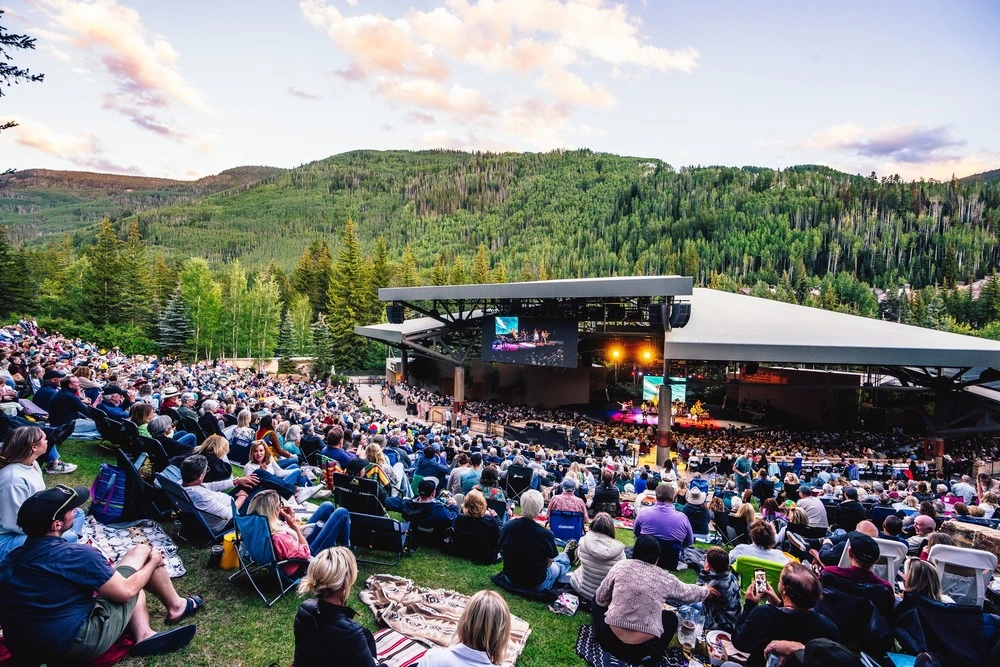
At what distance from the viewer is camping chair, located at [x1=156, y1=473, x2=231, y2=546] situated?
4578 millimetres

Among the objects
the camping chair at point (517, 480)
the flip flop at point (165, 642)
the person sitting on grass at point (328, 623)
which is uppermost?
the person sitting on grass at point (328, 623)

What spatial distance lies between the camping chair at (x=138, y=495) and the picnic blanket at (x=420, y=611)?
2557mm

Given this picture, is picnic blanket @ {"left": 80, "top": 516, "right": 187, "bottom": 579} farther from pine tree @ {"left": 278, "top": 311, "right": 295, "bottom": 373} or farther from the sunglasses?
pine tree @ {"left": 278, "top": 311, "right": 295, "bottom": 373}

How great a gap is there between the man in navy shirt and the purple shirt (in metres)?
4.53

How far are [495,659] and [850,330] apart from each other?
20.6 m

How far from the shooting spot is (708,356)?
16578 mm

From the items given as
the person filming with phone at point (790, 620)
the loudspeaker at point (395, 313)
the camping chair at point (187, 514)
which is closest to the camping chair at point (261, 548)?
the camping chair at point (187, 514)

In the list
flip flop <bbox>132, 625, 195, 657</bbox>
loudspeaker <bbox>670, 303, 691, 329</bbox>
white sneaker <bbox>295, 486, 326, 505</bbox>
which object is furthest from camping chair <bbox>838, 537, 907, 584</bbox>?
loudspeaker <bbox>670, 303, 691, 329</bbox>

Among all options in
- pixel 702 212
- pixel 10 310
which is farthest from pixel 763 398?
pixel 702 212

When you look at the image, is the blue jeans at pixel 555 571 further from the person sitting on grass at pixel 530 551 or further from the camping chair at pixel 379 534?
the camping chair at pixel 379 534

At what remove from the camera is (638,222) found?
4818 inches

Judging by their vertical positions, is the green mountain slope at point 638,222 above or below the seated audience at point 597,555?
above

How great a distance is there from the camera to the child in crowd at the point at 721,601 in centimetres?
389

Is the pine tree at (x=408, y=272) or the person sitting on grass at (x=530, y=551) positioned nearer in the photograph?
the person sitting on grass at (x=530, y=551)
